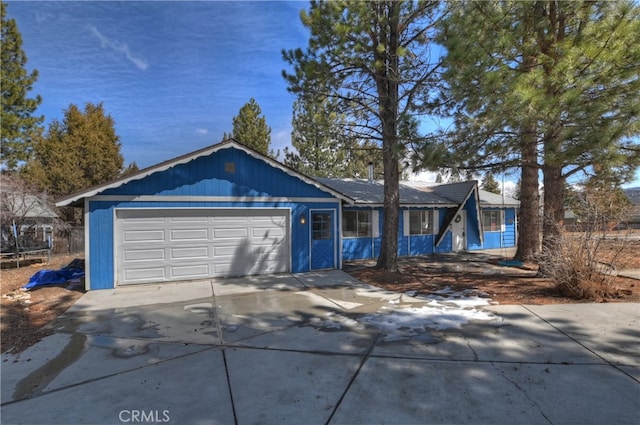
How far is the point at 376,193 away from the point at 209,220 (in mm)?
8345

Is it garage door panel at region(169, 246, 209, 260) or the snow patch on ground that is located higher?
garage door panel at region(169, 246, 209, 260)

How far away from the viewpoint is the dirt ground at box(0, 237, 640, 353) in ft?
19.0

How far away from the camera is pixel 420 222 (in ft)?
51.4

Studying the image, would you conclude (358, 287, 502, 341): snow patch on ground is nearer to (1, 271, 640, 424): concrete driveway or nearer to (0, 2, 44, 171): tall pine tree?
(1, 271, 640, 424): concrete driveway

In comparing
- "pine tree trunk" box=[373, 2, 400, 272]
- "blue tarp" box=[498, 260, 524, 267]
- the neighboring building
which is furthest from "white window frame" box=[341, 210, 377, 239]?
the neighboring building

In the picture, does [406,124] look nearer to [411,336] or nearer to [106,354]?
[411,336]

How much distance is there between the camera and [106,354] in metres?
4.51

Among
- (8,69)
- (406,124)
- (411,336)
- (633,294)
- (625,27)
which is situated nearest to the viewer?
(411,336)

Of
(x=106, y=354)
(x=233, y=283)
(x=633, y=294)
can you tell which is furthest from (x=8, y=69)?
(x=633, y=294)

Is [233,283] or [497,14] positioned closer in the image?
[497,14]

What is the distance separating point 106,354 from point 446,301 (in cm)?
611

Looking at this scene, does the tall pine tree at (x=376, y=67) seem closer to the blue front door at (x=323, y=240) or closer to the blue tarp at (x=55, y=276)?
the blue front door at (x=323, y=240)

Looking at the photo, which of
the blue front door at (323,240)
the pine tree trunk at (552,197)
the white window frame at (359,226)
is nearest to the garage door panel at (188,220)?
the blue front door at (323,240)

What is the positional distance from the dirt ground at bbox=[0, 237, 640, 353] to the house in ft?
4.27
